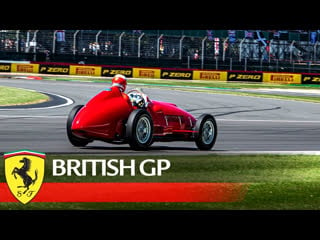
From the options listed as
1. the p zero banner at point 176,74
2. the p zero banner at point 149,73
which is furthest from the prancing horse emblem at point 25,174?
the p zero banner at point 176,74

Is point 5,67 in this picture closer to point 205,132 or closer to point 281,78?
point 281,78

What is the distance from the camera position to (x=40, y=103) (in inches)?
936

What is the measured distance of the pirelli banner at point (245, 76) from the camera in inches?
1836

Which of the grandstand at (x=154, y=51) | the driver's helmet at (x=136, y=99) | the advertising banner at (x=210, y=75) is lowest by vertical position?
the advertising banner at (x=210, y=75)

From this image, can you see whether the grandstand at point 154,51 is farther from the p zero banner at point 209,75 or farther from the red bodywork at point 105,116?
the red bodywork at point 105,116

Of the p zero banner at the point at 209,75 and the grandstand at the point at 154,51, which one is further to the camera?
the p zero banner at the point at 209,75

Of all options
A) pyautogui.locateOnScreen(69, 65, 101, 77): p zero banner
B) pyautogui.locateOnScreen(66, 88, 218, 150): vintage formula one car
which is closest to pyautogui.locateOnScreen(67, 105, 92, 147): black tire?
pyautogui.locateOnScreen(66, 88, 218, 150): vintage formula one car

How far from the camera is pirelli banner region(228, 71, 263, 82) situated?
4662 cm

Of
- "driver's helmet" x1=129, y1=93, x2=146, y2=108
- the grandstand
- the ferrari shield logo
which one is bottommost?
the ferrari shield logo

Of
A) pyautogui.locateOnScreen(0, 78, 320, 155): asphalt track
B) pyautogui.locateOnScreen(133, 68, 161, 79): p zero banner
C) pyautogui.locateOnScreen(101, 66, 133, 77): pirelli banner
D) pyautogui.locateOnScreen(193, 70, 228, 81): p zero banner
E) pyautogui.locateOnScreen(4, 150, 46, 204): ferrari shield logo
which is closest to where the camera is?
pyautogui.locateOnScreen(4, 150, 46, 204): ferrari shield logo

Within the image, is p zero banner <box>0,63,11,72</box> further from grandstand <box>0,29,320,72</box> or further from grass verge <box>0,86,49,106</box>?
grass verge <box>0,86,49,106</box>

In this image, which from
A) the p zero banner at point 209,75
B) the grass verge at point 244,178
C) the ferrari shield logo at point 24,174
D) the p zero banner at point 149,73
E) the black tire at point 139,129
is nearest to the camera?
the ferrari shield logo at point 24,174

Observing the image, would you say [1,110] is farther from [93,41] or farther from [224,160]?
[93,41]

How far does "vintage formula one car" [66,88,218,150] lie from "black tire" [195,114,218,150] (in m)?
0.49
